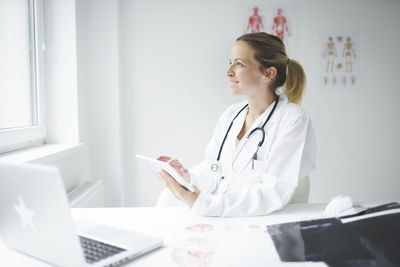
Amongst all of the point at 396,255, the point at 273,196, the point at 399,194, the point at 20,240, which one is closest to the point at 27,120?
the point at 20,240

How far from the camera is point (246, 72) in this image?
173 centimetres

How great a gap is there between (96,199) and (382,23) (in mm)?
2502

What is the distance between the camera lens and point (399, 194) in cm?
284

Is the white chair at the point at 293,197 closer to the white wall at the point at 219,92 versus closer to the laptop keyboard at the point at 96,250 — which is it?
the laptop keyboard at the point at 96,250

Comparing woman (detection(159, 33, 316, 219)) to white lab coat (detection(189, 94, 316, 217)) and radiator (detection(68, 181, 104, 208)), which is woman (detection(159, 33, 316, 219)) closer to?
white lab coat (detection(189, 94, 316, 217))

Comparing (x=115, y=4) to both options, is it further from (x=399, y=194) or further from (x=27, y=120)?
(x=399, y=194)

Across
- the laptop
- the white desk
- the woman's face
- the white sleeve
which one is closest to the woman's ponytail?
the woman's face

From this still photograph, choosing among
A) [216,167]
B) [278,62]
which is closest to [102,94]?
[216,167]

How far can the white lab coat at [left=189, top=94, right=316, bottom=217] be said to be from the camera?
4.00 feet

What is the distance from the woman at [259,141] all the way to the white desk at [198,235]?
88 millimetres

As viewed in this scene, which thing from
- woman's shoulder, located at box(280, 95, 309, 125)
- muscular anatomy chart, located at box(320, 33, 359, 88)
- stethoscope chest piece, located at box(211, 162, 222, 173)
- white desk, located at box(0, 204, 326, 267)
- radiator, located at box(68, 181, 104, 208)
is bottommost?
radiator, located at box(68, 181, 104, 208)

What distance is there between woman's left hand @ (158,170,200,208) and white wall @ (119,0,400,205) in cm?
134

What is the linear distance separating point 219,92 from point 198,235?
1773 mm

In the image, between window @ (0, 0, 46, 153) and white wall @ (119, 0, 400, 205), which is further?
white wall @ (119, 0, 400, 205)
